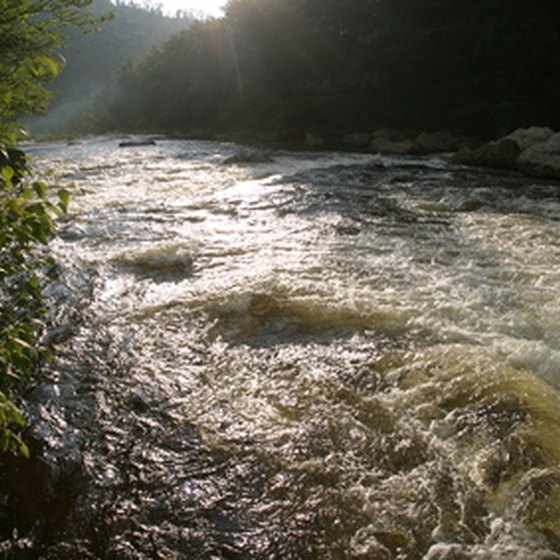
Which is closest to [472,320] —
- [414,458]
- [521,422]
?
[521,422]

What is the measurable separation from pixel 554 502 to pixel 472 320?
1.91 m

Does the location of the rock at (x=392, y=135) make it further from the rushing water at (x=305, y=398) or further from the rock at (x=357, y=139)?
the rushing water at (x=305, y=398)

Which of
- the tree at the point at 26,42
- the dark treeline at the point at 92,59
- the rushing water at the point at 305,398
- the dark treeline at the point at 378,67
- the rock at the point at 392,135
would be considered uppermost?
the dark treeline at the point at 92,59

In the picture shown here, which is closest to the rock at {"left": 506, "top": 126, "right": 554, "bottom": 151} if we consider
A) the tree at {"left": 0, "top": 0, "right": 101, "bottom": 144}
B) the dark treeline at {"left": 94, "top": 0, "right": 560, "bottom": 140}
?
the dark treeline at {"left": 94, "top": 0, "right": 560, "bottom": 140}

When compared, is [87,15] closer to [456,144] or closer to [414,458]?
[414,458]

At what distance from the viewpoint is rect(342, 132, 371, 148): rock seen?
22594 mm

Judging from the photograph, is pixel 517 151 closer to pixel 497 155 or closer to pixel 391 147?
pixel 497 155

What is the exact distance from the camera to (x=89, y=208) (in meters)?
8.95

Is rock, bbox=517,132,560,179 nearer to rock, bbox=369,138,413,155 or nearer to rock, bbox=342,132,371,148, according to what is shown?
rock, bbox=369,138,413,155

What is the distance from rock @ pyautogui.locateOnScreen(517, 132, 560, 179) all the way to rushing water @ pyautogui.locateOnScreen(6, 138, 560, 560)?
21.9 ft

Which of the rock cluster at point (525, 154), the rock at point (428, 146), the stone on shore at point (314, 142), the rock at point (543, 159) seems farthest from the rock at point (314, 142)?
the rock at point (543, 159)

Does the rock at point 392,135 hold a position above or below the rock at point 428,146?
above

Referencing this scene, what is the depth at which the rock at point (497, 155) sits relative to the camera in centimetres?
1364

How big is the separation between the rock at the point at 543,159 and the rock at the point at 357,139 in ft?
31.5
